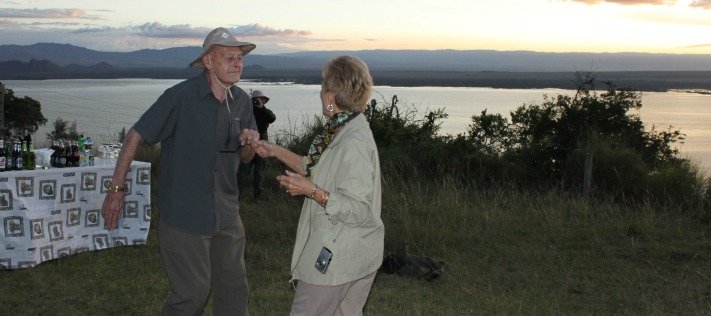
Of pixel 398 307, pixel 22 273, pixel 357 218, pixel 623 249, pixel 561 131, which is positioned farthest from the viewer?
pixel 561 131

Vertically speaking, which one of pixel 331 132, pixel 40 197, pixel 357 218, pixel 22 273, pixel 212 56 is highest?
pixel 212 56

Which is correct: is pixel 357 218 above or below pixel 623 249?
above

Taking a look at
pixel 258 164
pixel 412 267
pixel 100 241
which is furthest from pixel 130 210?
pixel 258 164

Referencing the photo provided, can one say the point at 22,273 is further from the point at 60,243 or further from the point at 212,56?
the point at 212,56

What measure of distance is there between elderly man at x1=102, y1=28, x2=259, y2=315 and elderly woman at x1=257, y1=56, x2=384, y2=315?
890mm

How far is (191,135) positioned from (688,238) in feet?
22.0

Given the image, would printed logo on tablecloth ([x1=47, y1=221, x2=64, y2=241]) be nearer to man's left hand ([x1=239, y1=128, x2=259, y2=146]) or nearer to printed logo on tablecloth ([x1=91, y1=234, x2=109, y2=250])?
printed logo on tablecloth ([x1=91, y1=234, x2=109, y2=250])

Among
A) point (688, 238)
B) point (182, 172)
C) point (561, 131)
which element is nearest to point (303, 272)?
point (182, 172)

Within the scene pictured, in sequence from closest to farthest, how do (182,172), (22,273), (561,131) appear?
(182,172), (22,273), (561,131)

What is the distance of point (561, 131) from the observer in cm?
1853

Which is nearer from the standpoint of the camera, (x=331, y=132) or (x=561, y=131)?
(x=331, y=132)

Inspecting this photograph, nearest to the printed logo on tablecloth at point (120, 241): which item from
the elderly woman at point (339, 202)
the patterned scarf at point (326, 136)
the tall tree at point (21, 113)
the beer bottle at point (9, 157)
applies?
the beer bottle at point (9, 157)

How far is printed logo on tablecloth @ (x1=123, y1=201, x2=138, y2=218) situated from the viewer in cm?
845

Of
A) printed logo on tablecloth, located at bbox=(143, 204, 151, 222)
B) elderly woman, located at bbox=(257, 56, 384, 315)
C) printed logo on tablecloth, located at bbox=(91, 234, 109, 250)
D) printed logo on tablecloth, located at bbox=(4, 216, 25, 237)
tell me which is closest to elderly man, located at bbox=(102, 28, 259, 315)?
elderly woman, located at bbox=(257, 56, 384, 315)
